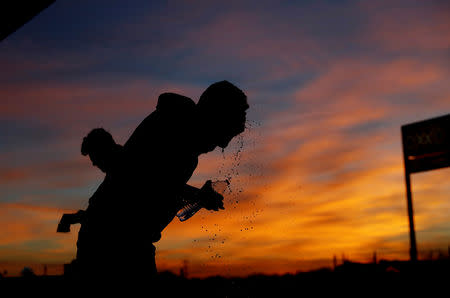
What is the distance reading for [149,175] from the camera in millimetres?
3092

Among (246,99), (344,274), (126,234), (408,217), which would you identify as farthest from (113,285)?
(408,217)

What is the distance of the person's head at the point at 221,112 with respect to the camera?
298 centimetres

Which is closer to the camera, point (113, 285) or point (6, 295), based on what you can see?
point (113, 285)

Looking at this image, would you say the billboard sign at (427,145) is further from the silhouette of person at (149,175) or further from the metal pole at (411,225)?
the silhouette of person at (149,175)

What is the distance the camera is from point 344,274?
17516 mm

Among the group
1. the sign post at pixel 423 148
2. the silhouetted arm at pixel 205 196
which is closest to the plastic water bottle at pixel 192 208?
the silhouetted arm at pixel 205 196

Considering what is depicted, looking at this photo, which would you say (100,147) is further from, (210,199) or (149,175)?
(210,199)

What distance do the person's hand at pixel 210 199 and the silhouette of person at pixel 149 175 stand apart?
0.53ft

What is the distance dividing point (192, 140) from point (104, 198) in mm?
642

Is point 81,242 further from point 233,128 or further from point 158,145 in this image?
point 233,128

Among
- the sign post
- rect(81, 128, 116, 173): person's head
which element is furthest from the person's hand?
the sign post

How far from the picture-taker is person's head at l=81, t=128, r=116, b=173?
3203 mm

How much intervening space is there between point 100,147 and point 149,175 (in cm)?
38

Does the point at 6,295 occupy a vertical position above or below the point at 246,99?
below
